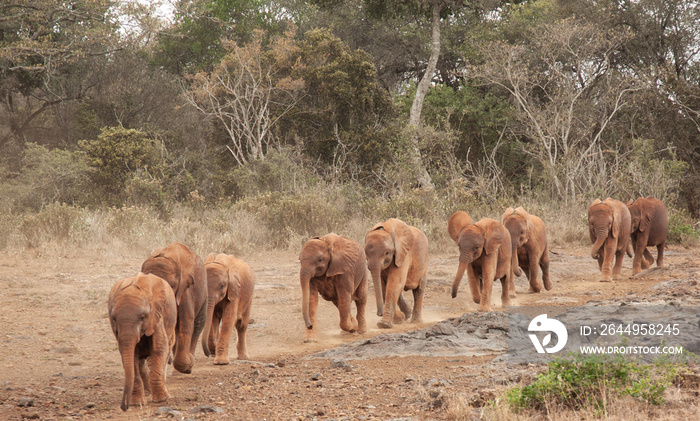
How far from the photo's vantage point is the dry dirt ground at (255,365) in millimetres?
5586

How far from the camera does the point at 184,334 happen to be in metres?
6.59

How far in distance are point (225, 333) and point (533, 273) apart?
6.19 m

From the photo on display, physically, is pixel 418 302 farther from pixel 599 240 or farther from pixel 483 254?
pixel 599 240

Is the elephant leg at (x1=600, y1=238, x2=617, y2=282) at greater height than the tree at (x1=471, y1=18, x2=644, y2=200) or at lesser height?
lesser

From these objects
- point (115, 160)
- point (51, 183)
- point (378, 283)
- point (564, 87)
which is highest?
point (564, 87)

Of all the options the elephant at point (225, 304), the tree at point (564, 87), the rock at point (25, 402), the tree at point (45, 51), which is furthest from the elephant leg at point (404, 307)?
the tree at point (564, 87)

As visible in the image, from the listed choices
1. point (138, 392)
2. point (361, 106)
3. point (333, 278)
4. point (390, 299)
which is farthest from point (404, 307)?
point (361, 106)

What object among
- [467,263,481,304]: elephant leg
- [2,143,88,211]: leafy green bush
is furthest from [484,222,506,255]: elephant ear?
[2,143,88,211]: leafy green bush

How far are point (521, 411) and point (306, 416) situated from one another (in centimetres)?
160

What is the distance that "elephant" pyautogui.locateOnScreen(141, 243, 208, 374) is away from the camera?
6.40 m

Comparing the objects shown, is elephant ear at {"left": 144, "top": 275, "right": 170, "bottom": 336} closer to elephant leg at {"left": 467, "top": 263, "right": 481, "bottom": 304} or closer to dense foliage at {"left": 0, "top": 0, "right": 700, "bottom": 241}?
elephant leg at {"left": 467, "top": 263, "right": 481, "bottom": 304}

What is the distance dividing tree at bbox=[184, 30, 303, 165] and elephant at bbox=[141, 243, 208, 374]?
16.7 m

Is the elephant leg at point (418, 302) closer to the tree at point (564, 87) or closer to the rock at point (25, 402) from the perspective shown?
the rock at point (25, 402)

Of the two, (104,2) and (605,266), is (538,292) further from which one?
(104,2)
